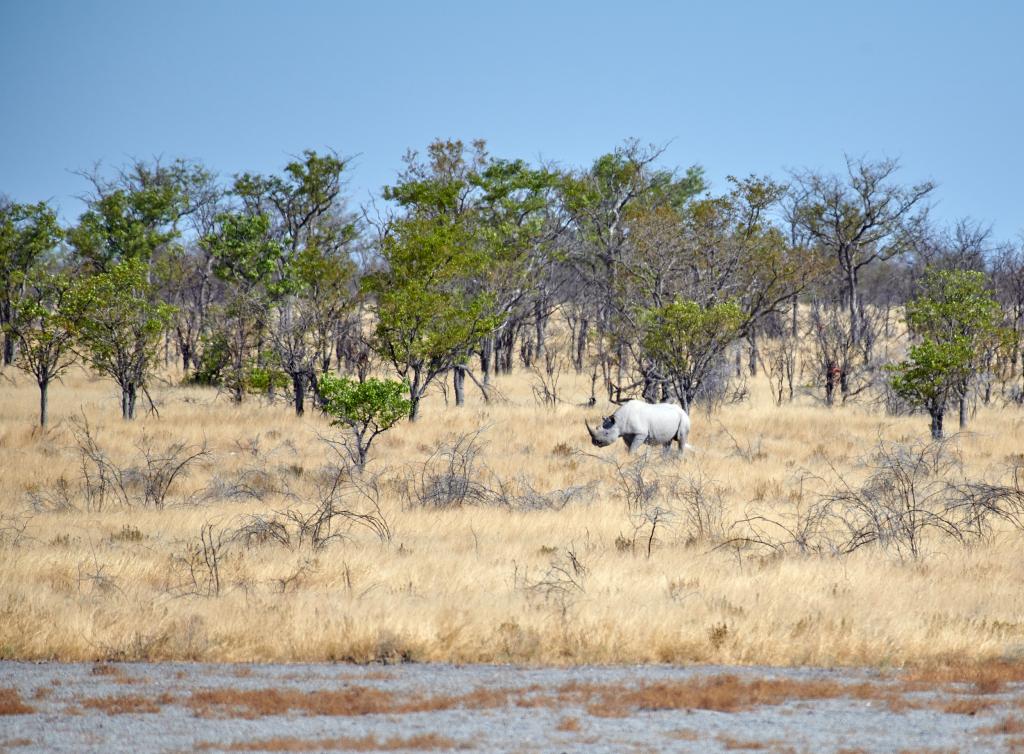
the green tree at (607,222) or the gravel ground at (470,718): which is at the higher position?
the green tree at (607,222)

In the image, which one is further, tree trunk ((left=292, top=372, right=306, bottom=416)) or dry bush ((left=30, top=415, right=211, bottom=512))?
tree trunk ((left=292, top=372, right=306, bottom=416))

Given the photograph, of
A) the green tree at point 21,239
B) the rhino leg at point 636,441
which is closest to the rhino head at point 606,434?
the rhino leg at point 636,441

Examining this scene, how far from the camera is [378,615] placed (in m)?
8.47

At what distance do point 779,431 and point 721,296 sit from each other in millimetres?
6486

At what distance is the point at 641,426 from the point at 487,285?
1240cm

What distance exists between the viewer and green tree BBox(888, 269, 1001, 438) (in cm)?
2298

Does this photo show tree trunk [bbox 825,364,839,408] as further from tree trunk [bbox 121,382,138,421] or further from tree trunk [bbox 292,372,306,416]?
tree trunk [bbox 121,382,138,421]

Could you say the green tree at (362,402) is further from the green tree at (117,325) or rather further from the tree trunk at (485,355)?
the tree trunk at (485,355)

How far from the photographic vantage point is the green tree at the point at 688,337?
24.7m

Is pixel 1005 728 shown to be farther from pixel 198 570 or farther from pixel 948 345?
pixel 948 345

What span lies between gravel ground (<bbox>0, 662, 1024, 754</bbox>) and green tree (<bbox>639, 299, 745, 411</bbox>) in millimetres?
17647

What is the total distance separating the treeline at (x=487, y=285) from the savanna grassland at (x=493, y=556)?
3278 millimetres

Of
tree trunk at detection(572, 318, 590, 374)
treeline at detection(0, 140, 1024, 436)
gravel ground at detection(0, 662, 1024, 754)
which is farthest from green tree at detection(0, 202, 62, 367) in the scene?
gravel ground at detection(0, 662, 1024, 754)

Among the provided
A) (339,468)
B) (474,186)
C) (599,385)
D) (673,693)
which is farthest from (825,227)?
(673,693)
